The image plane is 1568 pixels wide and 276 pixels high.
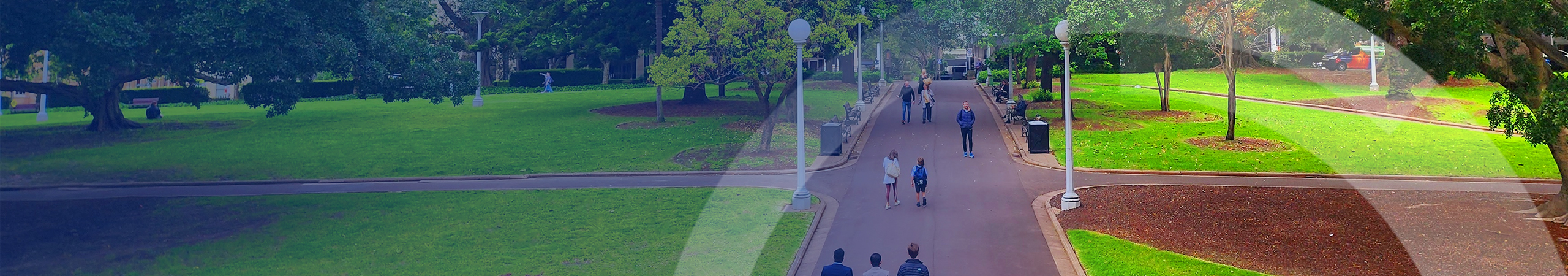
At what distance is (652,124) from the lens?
115ft

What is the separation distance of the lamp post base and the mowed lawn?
6.31m

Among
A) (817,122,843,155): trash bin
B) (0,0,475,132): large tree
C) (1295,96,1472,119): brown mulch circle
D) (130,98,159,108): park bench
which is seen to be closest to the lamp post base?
(817,122,843,155): trash bin

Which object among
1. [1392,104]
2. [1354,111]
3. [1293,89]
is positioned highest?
[1293,89]

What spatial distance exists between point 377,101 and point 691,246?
123ft

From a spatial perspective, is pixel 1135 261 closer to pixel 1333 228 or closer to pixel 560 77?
pixel 1333 228

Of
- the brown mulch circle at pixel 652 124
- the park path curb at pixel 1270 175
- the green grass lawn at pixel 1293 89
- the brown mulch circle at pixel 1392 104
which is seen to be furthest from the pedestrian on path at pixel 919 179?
the brown mulch circle at pixel 1392 104

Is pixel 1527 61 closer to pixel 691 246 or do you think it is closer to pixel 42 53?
pixel 691 246

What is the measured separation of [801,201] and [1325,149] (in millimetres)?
14472

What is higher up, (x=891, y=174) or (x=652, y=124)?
(x=652, y=124)

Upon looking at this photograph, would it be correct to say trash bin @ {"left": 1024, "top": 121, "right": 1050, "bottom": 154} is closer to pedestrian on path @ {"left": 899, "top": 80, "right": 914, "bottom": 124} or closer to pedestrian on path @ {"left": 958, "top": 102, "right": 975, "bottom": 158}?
pedestrian on path @ {"left": 958, "top": 102, "right": 975, "bottom": 158}

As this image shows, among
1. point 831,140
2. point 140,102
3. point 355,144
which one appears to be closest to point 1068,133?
point 831,140

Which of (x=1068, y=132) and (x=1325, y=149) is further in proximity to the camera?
(x=1325, y=149)

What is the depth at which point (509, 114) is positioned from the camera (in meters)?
39.5

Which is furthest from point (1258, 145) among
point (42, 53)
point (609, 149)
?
point (42, 53)
